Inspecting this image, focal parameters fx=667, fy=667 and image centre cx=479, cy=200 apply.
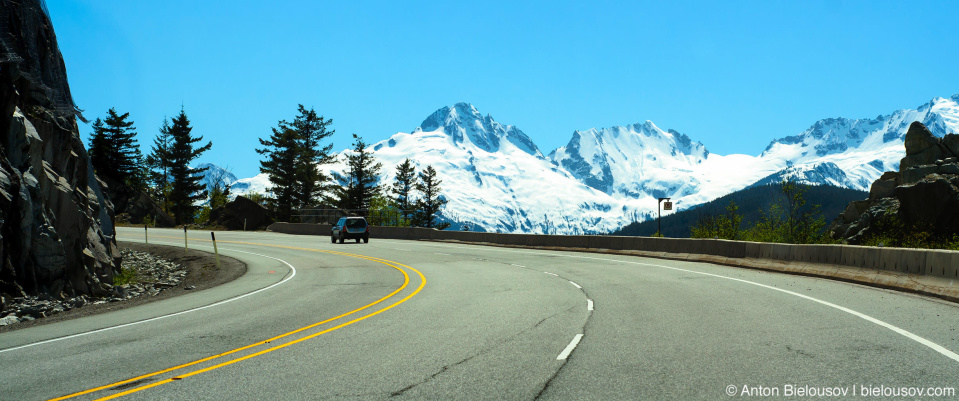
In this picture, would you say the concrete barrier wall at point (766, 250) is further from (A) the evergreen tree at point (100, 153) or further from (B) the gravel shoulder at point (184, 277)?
(A) the evergreen tree at point (100, 153)

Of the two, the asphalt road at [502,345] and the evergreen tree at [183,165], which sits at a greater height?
the evergreen tree at [183,165]

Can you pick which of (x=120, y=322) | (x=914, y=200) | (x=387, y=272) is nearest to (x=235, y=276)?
(x=387, y=272)

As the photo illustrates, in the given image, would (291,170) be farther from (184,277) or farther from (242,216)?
(184,277)

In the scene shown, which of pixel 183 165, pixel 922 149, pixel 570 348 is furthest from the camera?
pixel 183 165

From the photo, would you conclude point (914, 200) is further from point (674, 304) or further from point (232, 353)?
point (232, 353)

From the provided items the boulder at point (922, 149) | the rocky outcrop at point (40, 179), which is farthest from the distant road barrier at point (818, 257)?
the boulder at point (922, 149)

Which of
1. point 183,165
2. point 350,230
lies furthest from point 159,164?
point 350,230

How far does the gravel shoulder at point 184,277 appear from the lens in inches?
529

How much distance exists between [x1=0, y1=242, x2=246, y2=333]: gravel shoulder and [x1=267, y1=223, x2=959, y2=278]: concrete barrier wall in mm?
16545

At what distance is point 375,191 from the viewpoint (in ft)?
331

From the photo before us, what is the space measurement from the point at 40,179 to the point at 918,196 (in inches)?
1706

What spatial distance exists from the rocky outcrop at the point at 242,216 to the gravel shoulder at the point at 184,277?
28557 mm

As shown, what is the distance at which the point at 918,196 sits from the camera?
39.4 meters

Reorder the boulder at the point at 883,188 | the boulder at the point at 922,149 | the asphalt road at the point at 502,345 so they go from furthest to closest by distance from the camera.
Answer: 1. the boulder at the point at 922,149
2. the boulder at the point at 883,188
3. the asphalt road at the point at 502,345
